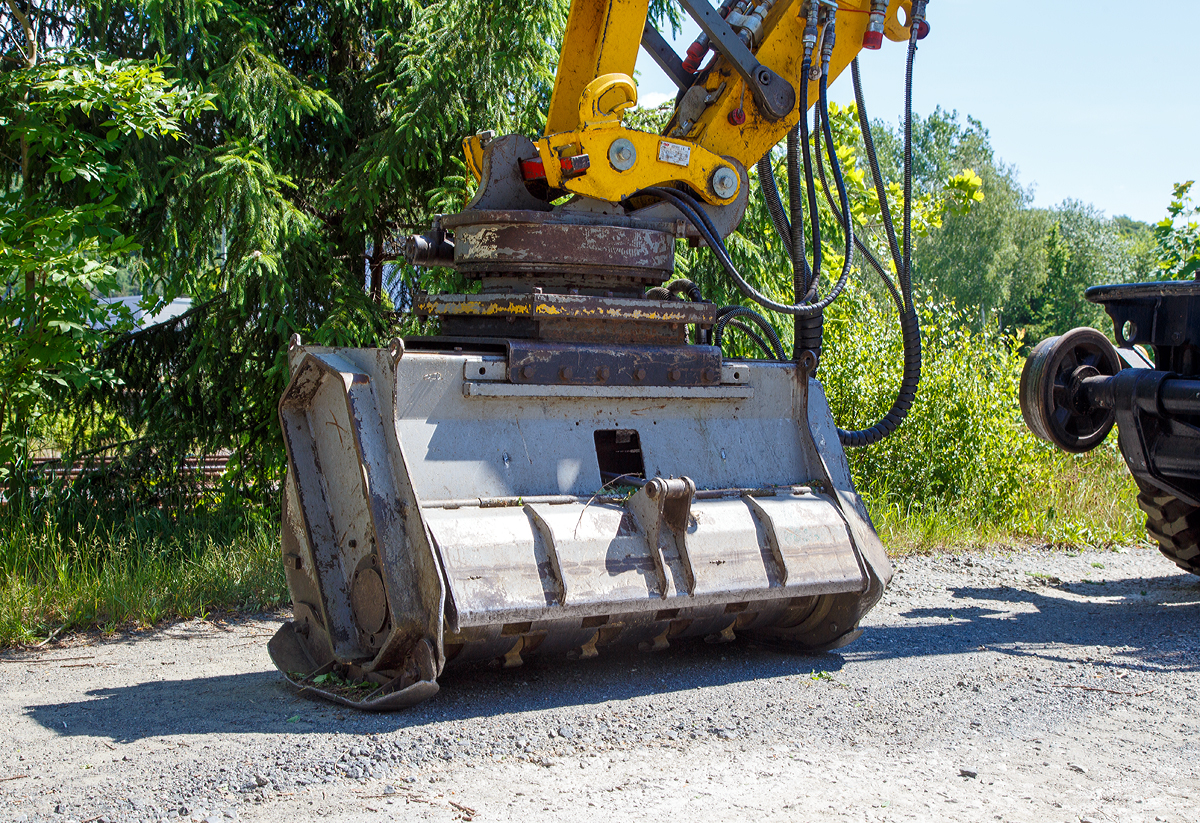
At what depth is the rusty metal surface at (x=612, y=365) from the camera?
475 centimetres

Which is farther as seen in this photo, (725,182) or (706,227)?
(725,182)

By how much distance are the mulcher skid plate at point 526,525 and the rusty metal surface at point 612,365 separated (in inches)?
1.8

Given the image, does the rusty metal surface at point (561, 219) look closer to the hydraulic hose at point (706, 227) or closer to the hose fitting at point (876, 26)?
the hydraulic hose at point (706, 227)

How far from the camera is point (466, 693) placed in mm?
4504

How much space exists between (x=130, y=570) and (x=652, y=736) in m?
4.28

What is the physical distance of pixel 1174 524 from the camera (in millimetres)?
6836

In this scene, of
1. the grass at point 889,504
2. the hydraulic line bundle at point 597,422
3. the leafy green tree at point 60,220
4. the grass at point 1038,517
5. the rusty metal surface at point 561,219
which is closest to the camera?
the hydraulic line bundle at point 597,422

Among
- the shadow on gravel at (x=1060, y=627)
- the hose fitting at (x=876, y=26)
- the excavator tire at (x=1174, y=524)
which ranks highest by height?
the hose fitting at (x=876, y=26)

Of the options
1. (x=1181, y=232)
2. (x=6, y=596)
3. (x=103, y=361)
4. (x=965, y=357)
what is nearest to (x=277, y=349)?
(x=103, y=361)

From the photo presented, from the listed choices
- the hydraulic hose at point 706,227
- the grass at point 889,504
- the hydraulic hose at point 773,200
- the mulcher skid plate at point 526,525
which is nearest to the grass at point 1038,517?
the grass at point 889,504

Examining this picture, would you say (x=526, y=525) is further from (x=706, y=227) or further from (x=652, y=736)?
(x=706, y=227)

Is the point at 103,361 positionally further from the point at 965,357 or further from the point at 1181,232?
the point at 1181,232

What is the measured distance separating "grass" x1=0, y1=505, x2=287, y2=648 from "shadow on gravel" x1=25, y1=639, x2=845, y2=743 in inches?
56.0

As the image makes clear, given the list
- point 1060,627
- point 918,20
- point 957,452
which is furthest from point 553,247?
point 957,452
